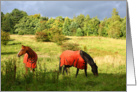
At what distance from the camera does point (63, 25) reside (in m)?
7.93

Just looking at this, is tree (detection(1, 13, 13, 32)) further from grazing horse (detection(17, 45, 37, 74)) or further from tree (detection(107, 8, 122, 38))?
tree (detection(107, 8, 122, 38))

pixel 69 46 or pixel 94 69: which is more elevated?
pixel 69 46

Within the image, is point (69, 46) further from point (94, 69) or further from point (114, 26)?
point (114, 26)

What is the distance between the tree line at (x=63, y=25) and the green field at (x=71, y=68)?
0.89 feet

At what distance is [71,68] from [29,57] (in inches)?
70.3

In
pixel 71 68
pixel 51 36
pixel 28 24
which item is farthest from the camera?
pixel 28 24

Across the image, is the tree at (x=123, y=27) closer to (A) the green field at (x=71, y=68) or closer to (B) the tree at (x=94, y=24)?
(A) the green field at (x=71, y=68)

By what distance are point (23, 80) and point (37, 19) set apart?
8.66 ft

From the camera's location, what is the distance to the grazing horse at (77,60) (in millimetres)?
7305

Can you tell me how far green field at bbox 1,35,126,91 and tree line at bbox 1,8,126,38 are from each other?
0.27 metres

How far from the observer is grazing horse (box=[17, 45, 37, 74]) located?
7.43 metres

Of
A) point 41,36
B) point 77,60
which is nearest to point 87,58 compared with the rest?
point 77,60

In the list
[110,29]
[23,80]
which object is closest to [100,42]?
[110,29]

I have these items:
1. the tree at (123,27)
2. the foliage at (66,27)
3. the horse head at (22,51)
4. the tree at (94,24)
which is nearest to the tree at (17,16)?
the horse head at (22,51)
